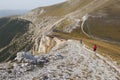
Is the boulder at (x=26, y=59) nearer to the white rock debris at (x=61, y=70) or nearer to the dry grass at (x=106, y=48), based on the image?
the white rock debris at (x=61, y=70)

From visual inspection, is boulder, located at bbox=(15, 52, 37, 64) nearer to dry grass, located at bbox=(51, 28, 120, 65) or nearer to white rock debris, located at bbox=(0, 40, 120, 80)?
white rock debris, located at bbox=(0, 40, 120, 80)

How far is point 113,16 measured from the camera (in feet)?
413

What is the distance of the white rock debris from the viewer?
3419 centimetres

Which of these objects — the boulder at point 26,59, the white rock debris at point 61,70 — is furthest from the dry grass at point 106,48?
the boulder at point 26,59

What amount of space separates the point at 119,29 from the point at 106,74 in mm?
71832

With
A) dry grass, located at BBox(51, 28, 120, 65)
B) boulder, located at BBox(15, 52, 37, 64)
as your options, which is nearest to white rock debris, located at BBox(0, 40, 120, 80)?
boulder, located at BBox(15, 52, 37, 64)

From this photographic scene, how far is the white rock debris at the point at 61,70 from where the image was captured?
3419 centimetres

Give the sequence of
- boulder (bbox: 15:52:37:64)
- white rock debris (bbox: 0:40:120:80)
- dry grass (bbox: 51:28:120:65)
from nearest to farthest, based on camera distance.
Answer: white rock debris (bbox: 0:40:120:80), boulder (bbox: 15:52:37:64), dry grass (bbox: 51:28:120:65)

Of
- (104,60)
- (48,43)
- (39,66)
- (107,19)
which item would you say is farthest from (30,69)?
(107,19)

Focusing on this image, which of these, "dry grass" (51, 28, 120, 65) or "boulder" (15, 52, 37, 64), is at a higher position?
"boulder" (15, 52, 37, 64)

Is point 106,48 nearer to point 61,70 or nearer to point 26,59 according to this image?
point 26,59

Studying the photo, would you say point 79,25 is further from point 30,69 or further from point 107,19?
point 30,69

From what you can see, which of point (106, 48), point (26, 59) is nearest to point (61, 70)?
point (26, 59)

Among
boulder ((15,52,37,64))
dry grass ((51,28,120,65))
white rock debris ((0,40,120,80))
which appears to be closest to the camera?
white rock debris ((0,40,120,80))
